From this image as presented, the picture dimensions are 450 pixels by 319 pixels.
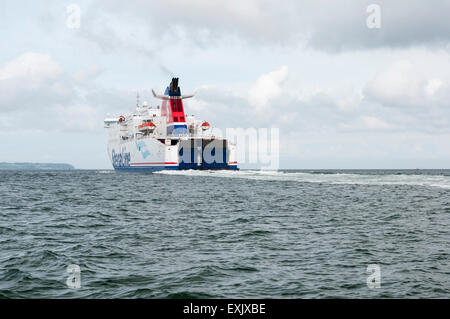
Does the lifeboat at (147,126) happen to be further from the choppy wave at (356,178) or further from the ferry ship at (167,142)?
the choppy wave at (356,178)

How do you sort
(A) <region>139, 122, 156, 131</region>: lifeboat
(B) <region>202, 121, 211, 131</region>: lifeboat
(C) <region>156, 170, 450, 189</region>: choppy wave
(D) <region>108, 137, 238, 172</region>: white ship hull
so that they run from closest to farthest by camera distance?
1. (C) <region>156, 170, 450, 189</region>: choppy wave
2. (D) <region>108, 137, 238, 172</region>: white ship hull
3. (A) <region>139, 122, 156, 131</region>: lifeboat
4. (B) <region>202, 121, 211, 131</region>: lifeboat

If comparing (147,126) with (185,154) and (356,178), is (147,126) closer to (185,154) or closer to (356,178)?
(185,154)

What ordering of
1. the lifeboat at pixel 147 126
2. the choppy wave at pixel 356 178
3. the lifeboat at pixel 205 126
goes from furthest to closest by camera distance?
the lifeboat at pixel 205 126 < the lifeboat at pixel 147 126 < the choppy wave at pixel 356 178

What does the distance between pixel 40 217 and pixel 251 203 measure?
40.3 ft

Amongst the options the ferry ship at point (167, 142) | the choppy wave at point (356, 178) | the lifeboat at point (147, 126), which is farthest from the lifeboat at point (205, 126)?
the choppy wave at point (356, 178)

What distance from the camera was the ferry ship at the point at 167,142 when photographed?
245 ft

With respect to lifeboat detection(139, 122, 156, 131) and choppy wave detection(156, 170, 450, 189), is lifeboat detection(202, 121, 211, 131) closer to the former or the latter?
lifeboat detection(139, 122, 156, 131)

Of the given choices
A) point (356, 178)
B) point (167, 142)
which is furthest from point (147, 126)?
point (356, 178)

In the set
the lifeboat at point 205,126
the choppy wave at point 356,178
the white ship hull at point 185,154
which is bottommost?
the choppy wave at point 356,178

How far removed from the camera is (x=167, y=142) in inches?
2936

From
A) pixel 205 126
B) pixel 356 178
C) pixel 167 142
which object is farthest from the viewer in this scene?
pixel 205 126

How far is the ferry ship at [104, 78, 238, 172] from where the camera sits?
74.8 m

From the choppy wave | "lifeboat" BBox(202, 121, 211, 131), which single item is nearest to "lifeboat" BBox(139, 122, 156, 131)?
"lifeboat" BBox(202, 121, 211, 131)
